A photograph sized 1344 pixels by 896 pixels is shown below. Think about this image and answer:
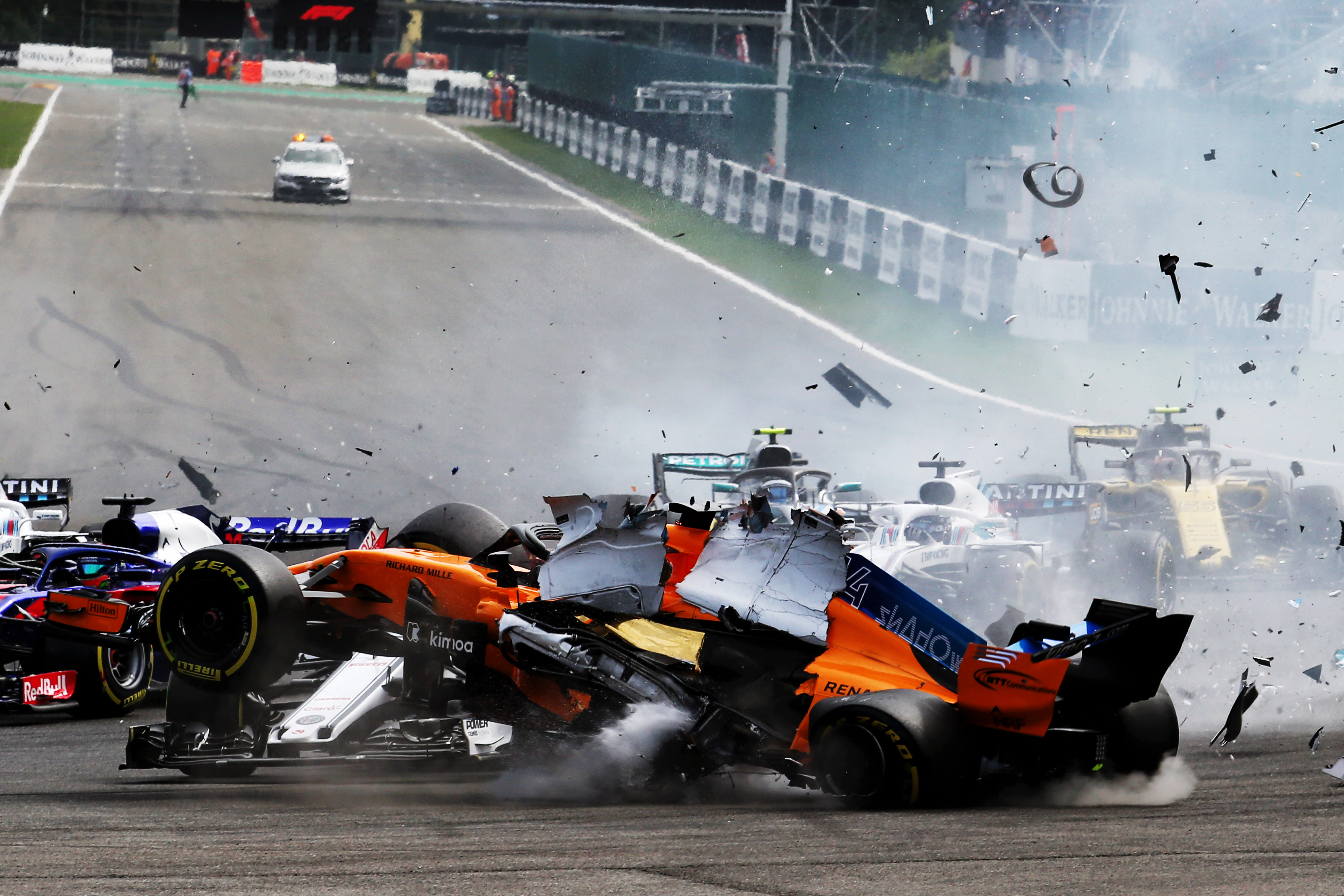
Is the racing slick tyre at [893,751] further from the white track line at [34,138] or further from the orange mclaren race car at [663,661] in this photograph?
the white track line at [34,138]

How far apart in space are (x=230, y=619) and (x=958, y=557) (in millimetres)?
6285

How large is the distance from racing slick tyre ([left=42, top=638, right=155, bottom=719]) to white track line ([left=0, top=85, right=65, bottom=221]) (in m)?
17.9

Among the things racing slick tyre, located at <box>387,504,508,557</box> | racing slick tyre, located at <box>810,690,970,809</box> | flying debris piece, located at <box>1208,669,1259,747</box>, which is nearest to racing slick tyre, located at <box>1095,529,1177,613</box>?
flying debris piece, located at <box>1208,669,1259,747</box>

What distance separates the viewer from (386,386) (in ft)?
73.9

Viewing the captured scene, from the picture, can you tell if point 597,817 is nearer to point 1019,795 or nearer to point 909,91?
point 1019,795

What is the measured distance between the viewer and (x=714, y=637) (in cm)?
732

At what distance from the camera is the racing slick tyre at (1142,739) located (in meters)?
7.01

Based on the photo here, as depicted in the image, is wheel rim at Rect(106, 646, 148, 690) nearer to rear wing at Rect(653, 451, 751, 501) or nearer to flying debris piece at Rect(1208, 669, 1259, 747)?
rear wing at Rect(653, 451, 751, 501)

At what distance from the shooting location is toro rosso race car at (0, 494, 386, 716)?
10.1 m

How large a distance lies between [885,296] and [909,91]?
510 centimetres

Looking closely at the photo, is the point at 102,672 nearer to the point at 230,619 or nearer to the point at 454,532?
the point at 454,532

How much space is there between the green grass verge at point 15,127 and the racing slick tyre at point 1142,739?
24408 mm

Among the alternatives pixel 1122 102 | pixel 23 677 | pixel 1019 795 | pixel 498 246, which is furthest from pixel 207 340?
pixel 1019 795

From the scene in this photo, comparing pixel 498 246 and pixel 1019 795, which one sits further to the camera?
pixel 498 246
